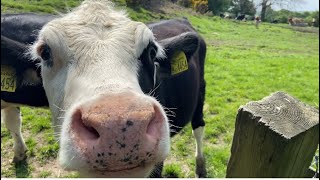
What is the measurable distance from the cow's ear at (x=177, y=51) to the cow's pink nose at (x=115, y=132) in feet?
4.52

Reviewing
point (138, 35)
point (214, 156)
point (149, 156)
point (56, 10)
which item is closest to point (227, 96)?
point (214, 156)

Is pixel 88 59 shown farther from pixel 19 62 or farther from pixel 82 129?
pixel 19 62

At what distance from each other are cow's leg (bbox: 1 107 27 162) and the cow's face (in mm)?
2337

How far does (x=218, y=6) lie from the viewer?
1.95 meters

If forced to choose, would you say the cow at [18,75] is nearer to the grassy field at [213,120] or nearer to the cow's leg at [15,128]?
the cow's leg at [15,128]

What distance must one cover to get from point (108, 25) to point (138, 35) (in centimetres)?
21

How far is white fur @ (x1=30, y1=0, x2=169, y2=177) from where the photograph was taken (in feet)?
5.71

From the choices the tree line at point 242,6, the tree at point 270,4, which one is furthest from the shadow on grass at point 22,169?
the tree at point 270,4

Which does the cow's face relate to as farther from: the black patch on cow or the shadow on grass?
the shadow on grass

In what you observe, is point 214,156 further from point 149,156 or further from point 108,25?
point 149,156

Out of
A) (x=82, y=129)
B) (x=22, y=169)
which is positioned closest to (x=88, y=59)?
(x=82, y=129)

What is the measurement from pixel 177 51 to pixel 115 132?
1.59m

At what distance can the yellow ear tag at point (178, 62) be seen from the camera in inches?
119

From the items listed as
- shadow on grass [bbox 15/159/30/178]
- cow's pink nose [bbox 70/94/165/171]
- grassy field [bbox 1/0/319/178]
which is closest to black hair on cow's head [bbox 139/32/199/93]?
grassy field [bbox 1/0/319/178]
